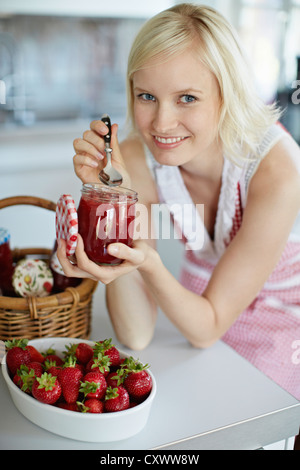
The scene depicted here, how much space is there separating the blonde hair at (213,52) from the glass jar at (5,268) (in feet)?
1.57

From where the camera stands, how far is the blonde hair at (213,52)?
1151mm

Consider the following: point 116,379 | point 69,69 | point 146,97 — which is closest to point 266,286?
point 146,97

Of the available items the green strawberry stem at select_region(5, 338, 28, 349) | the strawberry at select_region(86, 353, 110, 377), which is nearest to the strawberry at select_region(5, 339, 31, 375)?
the green strawberry stem at select_region(5, 338, 28, 349)

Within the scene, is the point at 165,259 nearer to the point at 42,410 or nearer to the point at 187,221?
the point at 187,221

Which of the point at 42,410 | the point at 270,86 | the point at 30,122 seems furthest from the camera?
the point at 270,86

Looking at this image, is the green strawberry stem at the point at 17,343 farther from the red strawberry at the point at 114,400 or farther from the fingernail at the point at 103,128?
the fingernail at the point at 103,128

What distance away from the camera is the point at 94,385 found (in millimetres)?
859

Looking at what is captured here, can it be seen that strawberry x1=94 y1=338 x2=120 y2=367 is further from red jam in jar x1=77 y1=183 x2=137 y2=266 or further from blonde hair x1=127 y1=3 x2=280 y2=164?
blonde hair x1=127 y1=3 x2=280 y2=164

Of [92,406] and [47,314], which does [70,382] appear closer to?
[92,406]

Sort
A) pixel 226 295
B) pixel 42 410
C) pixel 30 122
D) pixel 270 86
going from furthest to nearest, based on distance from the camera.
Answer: pixel 270 86 → pixel 30 122 → pixel 226 295 → pixel 42 410

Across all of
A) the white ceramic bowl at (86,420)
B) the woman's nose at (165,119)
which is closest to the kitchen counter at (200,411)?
the white ceramic bowl at (86,420)

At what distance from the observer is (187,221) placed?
1.54 m

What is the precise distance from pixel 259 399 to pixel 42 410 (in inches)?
16.4

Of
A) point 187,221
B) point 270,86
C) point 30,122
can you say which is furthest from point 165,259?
point 270,86
